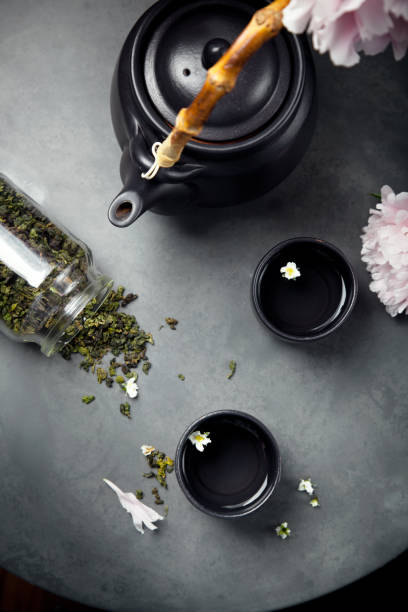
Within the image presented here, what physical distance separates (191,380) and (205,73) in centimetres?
51

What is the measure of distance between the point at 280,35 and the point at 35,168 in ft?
1.59

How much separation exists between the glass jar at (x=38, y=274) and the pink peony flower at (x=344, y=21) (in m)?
0.54

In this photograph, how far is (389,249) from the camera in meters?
1.00

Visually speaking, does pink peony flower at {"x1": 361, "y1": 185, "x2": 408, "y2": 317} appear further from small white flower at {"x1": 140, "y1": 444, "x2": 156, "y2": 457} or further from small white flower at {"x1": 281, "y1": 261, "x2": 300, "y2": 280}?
small white flower at {"x1": 140, "y1": 444, "x2": 156, "y2": 457}

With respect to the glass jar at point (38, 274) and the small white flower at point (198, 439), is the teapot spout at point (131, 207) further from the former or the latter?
the small white flower at point (198, 439)

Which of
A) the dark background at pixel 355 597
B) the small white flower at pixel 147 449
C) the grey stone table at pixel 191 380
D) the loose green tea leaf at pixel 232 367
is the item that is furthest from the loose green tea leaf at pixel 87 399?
the dark background at pixel 355 597

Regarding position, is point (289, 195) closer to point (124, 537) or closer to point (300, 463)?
point (300, 463)

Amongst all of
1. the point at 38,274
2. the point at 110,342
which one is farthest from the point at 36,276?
the point at 110,342

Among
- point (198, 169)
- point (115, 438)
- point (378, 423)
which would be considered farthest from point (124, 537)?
point (198, 169)

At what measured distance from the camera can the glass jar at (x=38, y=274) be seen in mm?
1019

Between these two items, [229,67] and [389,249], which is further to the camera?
[389,249]

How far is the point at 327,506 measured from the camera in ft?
3.65

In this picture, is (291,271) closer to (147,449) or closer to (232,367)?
(232,367)

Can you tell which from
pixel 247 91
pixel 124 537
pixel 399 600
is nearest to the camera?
pixel 247 91
